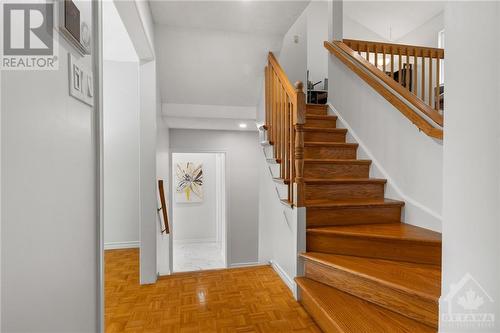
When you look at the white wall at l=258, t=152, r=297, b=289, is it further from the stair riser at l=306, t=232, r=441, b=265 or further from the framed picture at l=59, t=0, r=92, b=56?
the framed picture at l=59, t=0, r=92, b=56

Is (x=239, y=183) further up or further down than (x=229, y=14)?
further down

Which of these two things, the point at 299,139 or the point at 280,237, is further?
the point at 280,237

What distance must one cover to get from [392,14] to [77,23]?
565 centimetres

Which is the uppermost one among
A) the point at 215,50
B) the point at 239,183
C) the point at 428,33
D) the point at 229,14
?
the point at 428,33

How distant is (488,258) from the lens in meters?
0.60

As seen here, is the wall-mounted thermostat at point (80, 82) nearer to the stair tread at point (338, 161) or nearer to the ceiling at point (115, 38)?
the stair tread at point (338, 161)

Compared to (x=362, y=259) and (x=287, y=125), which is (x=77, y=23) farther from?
(x=362, y=259)

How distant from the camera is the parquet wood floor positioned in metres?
1.68

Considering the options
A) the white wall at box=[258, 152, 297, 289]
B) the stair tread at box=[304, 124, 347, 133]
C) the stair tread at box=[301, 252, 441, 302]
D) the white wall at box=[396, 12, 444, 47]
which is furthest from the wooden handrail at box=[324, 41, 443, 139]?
the white wall at box=[396, 12, 444, 47]

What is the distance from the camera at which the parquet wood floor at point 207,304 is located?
168 centimetres

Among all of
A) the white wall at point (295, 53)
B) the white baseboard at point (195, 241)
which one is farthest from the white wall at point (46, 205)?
the white baseboard at point (195, 241)

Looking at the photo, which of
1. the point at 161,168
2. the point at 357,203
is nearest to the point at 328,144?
the point at 357,203

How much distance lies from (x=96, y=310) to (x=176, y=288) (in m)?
1.17

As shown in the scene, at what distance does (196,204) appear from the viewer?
683 centimetres
